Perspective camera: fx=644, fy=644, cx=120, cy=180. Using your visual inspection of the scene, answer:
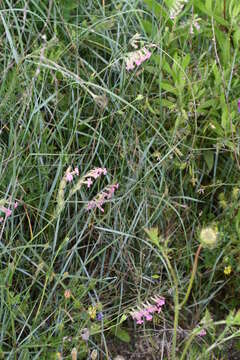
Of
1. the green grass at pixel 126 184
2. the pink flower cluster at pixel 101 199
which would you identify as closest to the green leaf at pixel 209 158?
the green grass at pixel 126 184

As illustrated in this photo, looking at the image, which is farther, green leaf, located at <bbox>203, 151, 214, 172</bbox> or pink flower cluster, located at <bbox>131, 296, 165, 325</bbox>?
green leaf, located at <bbox>203, 151, 214, 172</bbox>

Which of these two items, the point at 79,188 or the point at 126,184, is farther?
the point at 126,184

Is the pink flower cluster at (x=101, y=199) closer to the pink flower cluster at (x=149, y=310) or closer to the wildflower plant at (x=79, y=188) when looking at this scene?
the wildflower plant at (x=79, y=188)

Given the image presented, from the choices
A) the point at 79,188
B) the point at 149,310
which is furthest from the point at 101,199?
the point at 149,310

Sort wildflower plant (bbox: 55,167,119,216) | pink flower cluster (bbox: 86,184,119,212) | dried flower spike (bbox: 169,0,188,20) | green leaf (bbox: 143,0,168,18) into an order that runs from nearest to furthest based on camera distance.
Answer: wildflower plant (bbox: 55,167,119,216), pink flower cluster (bbox: 86,184,119,212), dried flower spike (bbox: 169,0,188,20), green leaf (bbox: 143,0,168,18)

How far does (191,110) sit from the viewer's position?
213 cm

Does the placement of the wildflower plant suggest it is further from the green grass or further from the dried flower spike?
the dried flower spike

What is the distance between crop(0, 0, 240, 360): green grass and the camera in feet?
6.30

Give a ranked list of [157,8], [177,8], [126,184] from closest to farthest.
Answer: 1. [177,8]
2. [126,184]
3. [157,8]

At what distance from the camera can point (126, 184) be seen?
209cm

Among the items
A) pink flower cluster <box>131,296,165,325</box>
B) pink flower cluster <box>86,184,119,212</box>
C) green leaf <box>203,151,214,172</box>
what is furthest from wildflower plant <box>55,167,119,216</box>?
green leaf <box>203,151,214,172</box>

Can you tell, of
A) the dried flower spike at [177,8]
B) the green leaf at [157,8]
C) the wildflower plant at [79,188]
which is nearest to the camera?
the wildflower plant at [79,188]

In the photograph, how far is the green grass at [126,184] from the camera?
1920 mm

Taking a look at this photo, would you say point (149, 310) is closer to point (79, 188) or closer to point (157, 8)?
point (79, 188)
